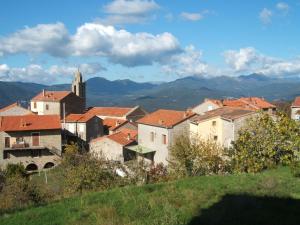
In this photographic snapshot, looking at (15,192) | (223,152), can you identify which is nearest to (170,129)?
(223,152)

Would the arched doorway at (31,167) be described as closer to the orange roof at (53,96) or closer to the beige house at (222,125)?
the orange roof at (53,96)

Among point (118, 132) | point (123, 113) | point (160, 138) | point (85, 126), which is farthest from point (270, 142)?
point (123, 113)

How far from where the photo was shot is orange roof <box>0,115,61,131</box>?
50.9 m

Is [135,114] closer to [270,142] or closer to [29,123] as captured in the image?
[29,123]

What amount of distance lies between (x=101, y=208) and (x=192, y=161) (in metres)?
16.2

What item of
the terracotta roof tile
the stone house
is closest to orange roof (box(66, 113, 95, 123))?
the stone house

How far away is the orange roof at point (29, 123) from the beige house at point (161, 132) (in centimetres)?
1142

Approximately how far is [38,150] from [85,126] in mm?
8905

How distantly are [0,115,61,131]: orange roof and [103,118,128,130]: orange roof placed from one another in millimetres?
11659

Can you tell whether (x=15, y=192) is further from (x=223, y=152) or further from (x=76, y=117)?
(x=76, y=117)

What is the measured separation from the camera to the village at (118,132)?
41188 mm

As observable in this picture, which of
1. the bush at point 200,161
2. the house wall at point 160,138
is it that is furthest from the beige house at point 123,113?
the bush at point 200,161

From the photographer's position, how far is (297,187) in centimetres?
1274

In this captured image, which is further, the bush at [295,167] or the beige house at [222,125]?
the beige house at [222,125]
